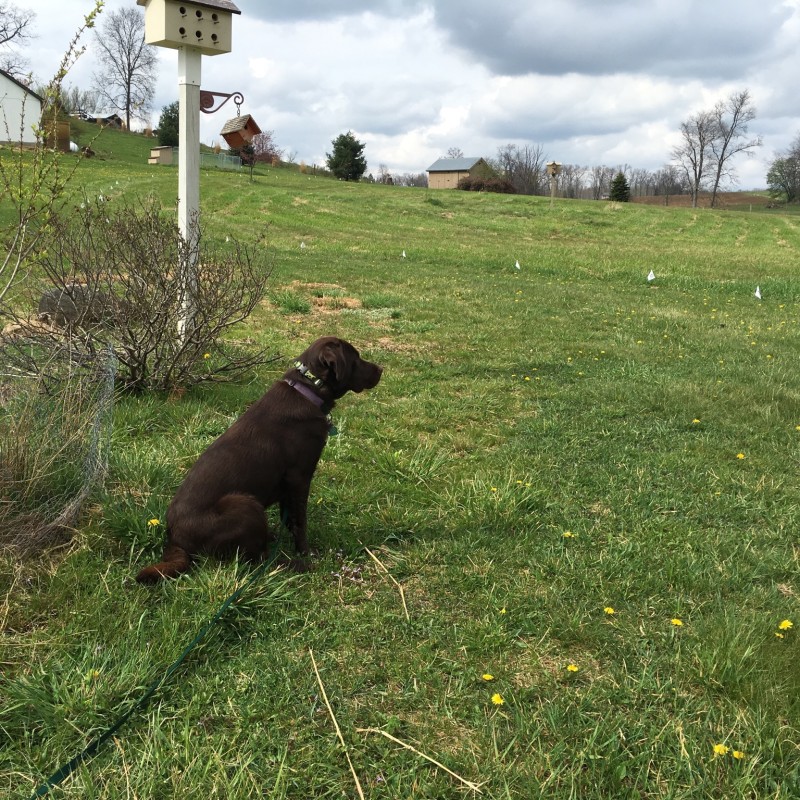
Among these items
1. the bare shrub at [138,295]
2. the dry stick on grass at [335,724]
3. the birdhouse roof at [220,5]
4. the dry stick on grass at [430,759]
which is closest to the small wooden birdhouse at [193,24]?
the birdhouse roof at [220,5]

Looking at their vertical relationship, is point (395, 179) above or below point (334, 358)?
above

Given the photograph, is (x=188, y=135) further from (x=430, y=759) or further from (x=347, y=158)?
(x=347, y=158)

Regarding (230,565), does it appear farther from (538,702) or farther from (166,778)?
(538,702)

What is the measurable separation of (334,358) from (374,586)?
1165 millimetres

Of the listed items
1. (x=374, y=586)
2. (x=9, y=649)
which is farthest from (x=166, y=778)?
(x=374, y=586)

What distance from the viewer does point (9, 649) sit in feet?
8.16

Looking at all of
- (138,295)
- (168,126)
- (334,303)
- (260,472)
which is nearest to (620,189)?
(168,126)

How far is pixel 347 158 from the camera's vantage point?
A: 174 feet

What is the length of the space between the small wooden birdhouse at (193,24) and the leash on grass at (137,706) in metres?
4.76

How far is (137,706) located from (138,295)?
338cm

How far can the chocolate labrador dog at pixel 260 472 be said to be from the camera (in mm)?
2977

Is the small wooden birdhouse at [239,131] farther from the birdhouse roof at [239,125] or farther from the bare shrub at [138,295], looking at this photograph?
the bare shrub at [138,295]

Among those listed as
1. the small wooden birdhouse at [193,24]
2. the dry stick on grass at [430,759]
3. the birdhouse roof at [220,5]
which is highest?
the birdhouse roof at [220,5]

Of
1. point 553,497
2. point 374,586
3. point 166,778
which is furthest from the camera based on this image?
point 553,497
